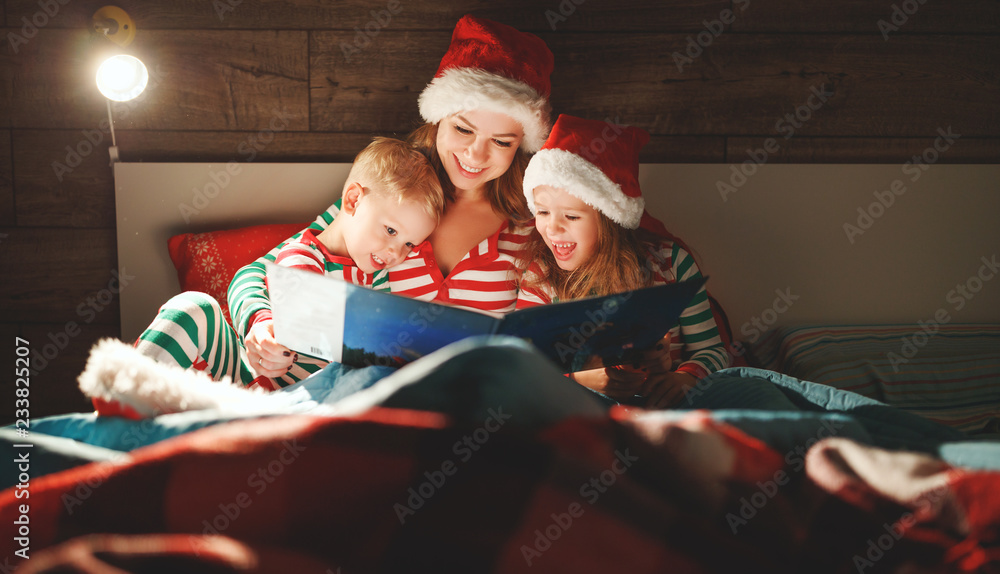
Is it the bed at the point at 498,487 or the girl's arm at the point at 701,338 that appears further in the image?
the girl's arm at the point at 701,338

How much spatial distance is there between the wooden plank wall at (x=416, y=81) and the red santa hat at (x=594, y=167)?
1.01ft

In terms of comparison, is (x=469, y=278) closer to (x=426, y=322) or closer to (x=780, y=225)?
(x=426, y=322)

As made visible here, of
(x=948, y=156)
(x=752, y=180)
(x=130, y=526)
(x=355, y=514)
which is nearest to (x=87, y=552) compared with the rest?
(x=130, y=526)

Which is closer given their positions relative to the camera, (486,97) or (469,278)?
(486,97)

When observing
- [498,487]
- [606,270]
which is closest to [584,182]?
[606,270]

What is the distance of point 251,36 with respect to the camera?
147 centimetres

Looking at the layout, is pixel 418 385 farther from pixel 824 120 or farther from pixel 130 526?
pixel 824 120

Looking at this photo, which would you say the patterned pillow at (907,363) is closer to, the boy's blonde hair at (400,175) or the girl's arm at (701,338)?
the girl's arm at (701,338)

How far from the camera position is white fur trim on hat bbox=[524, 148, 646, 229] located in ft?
3.83

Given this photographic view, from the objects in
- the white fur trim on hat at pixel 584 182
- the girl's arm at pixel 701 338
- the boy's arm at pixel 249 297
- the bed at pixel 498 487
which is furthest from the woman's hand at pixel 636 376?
the boy's arm at pixel 249 297

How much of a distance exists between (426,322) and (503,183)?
2.18 feet

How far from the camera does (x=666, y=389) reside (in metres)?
1.05

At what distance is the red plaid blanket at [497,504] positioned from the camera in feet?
1.50

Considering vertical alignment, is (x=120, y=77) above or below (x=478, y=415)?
above
